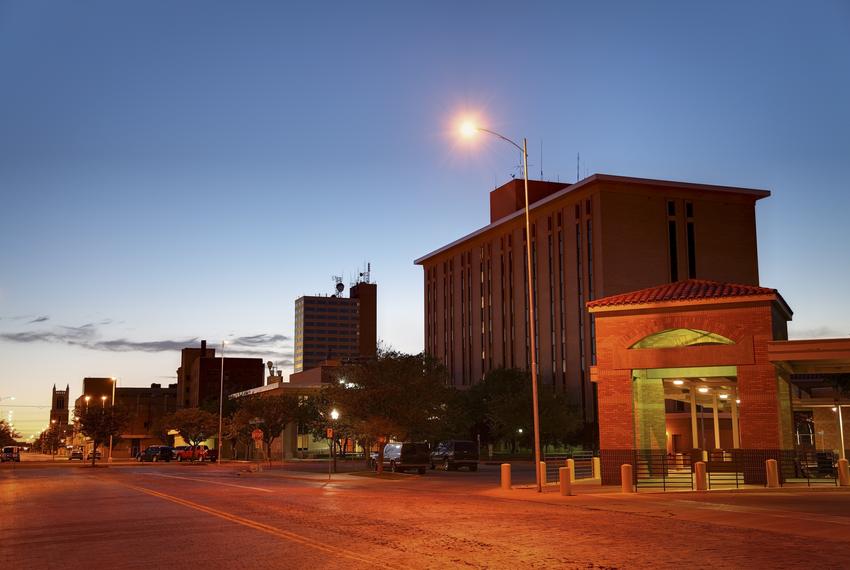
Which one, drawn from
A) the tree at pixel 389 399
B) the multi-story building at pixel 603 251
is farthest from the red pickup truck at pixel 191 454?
the tree at pixel 389 399

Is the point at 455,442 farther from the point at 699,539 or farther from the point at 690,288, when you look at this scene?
the point at 699,539

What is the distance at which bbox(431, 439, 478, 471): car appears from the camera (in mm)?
52656

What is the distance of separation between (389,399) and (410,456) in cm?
385

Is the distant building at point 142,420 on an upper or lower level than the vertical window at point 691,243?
lower

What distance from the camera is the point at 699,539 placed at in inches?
606

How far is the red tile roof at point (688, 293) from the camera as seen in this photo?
2994 centimetres

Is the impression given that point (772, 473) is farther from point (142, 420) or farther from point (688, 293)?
point (142, 420)

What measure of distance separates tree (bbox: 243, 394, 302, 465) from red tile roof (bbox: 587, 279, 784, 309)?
157 ft

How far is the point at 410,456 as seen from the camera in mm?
47094

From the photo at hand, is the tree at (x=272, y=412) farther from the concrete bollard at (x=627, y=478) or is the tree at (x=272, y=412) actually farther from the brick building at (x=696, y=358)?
the concrete bollard at (x=627, y=478)

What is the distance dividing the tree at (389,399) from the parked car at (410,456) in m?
0.69

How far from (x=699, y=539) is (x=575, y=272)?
84541mm

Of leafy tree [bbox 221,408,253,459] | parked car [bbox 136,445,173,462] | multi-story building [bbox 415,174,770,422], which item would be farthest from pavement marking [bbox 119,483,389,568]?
multi-story building [bbox 415,174,770,422]

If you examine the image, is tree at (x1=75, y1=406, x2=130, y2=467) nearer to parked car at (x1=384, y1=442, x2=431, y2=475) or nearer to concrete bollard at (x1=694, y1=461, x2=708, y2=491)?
parked car at (x1=384, y1=442, x2=431, y2=475)
